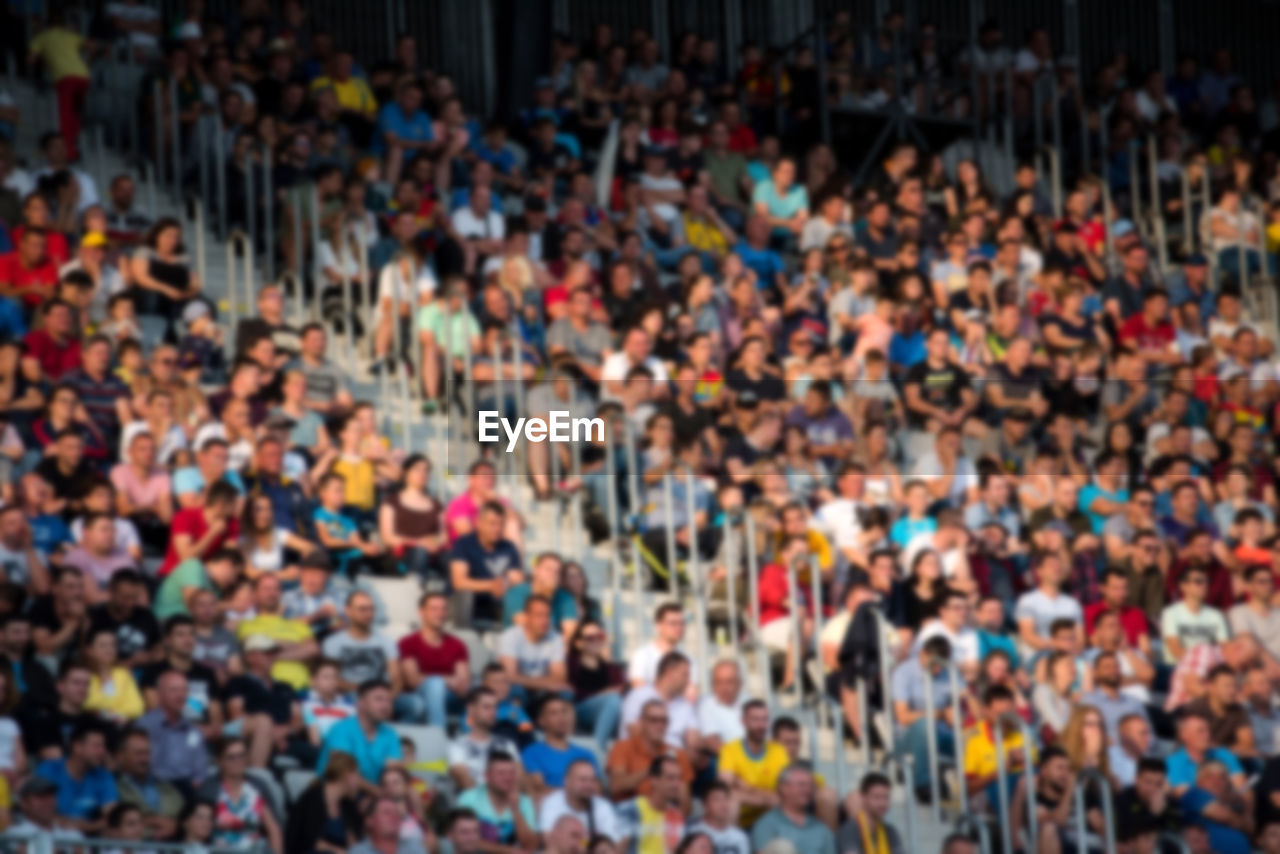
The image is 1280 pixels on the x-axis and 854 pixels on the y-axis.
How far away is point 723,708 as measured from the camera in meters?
12.1

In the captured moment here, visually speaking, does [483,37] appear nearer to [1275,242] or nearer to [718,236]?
[718,236]

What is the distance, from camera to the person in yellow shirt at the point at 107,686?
35.0 feet

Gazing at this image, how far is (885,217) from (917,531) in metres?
3.83

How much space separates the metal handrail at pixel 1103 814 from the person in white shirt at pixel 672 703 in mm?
1710

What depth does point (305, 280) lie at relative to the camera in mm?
15047

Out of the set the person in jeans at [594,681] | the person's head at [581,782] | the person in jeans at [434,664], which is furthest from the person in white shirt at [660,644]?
the person's head at [581,782]

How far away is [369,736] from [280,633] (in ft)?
2.72

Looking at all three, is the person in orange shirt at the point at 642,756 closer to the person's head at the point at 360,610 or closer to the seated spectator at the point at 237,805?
the person's head at the point at 360,610

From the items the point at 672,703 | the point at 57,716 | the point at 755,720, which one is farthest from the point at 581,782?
the point at 57,716

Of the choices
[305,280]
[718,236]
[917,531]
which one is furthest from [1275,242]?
[305,280]

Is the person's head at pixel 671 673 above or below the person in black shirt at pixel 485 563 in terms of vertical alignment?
below

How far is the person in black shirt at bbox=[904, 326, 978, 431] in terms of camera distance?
50.4 feet

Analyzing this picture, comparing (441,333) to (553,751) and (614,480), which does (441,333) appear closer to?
(614,480)

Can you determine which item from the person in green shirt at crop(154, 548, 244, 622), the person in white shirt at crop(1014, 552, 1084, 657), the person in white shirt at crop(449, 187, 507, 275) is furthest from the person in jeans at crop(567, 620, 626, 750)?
the person in white shirt at crop(449, 187, 507, 275)
